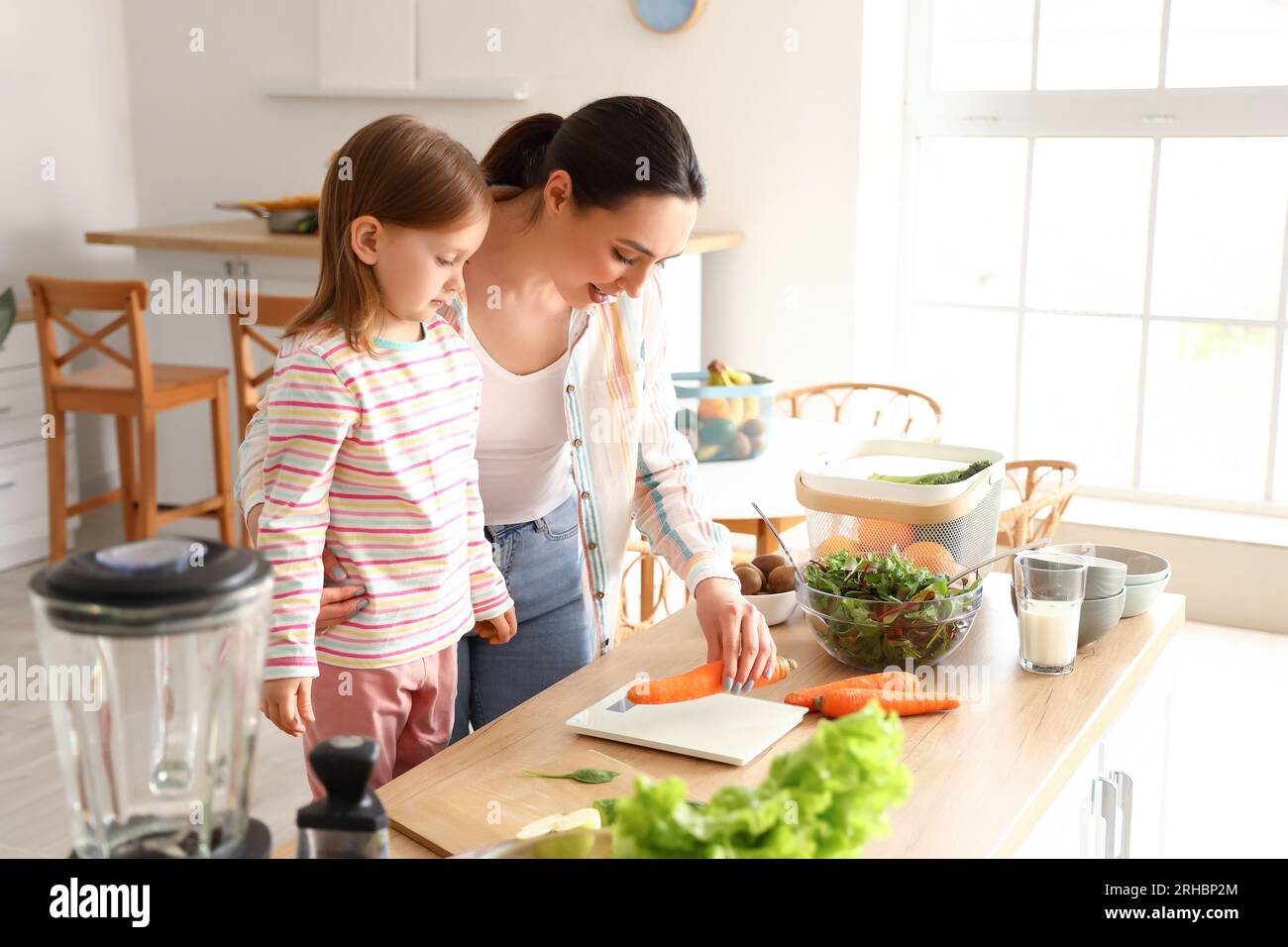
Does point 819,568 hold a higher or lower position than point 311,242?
lower

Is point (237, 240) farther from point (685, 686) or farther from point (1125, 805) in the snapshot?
point (1125, 805)

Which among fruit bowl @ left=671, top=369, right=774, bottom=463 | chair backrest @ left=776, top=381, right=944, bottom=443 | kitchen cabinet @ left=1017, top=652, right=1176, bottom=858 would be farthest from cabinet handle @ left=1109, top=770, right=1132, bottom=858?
chair backrest @ left=776, top=381, right=944, bottom=443

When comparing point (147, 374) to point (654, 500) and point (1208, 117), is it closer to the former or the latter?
point (654, 500)

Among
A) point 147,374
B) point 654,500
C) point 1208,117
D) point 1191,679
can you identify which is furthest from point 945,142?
point 654,500

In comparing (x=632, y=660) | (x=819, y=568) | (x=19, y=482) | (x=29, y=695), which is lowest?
(x=29, y=695)

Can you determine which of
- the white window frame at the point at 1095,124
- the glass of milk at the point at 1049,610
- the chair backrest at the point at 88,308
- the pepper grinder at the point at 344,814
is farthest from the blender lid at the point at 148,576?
the white window frame at the point at 1095,124

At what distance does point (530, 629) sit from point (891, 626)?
1.61ft

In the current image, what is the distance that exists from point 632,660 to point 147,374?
2.78 metres

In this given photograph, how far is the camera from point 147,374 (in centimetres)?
387

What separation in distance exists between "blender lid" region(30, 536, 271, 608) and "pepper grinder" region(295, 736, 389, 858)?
0.43 ft

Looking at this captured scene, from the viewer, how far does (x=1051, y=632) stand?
4.81 ft

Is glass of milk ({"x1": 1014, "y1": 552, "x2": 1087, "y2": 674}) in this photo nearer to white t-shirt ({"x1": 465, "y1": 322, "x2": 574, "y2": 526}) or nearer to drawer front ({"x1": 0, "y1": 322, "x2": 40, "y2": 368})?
white t-shirt ({"x1": 465, "y1": 322, "x2": 574, "y2": 526})

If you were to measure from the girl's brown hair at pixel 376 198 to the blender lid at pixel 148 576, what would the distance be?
676mm

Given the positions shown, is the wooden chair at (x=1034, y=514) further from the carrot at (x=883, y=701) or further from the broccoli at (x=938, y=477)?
the carrot at (x=883, y=701)
